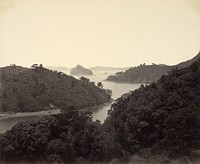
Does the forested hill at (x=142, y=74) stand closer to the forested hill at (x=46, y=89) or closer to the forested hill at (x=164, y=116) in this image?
the forested hill at (x=164, y=116)

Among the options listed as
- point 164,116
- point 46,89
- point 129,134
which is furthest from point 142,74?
point 129,134

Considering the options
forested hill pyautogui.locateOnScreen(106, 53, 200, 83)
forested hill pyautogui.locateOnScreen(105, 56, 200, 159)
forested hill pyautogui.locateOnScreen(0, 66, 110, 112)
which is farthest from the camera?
forested hill pyautogui.locateOnScreen(0, 66, 110, 112)

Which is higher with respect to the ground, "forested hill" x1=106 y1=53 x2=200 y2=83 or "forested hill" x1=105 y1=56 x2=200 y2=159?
"forested hill" x1=106 y1=53 x2=200 y2=83

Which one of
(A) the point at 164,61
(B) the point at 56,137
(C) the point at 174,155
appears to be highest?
(A) the point at 164,61

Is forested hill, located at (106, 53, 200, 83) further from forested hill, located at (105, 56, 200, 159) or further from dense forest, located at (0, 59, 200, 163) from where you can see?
dense forest, located at (0, 59, 200, 163)

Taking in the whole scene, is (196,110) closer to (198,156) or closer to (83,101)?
(198,156)

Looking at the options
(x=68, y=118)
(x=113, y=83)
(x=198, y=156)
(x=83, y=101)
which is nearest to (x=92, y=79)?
(x=113, y=83)

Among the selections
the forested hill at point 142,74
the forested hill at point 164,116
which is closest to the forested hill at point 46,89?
the forested hill at point 142,74

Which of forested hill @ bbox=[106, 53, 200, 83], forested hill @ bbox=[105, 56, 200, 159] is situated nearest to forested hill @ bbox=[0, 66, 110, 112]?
forested hill @ bbox=[106, 53, 200, 83]
